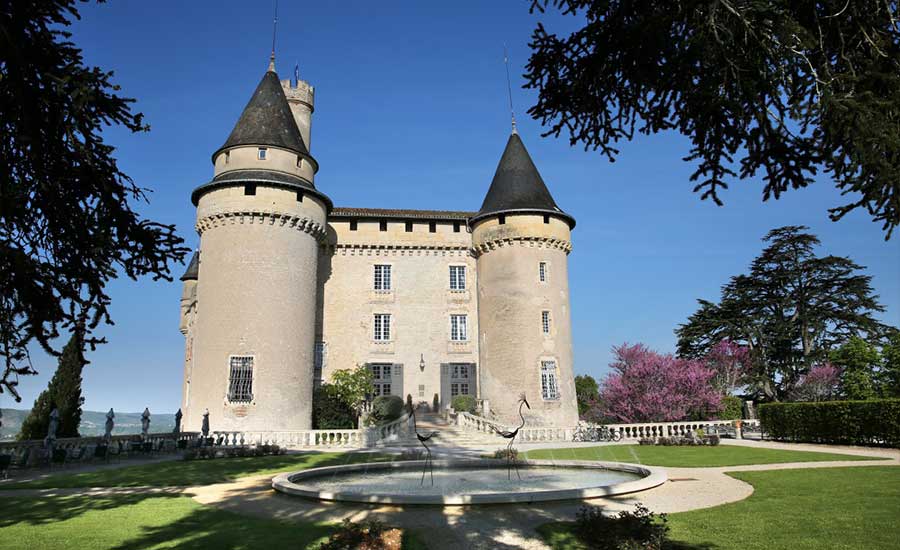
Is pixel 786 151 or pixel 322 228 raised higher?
pixel 322 228

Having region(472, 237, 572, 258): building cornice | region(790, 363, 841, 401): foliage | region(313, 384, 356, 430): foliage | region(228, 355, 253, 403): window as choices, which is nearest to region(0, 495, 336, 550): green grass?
region(228, 355, 253, 403): window

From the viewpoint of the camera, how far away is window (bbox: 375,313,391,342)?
1270 inches

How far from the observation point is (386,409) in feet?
89.5

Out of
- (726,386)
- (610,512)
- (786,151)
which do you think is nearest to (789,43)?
(786,151)

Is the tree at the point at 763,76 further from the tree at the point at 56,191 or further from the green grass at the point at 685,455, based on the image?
the green grass at the point at 685,455

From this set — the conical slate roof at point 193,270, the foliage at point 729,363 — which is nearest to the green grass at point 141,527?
the conical slate roof at point 193,270

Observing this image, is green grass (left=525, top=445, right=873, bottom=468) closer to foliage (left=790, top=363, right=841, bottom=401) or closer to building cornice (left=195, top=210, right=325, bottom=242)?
building cornice (left=195, top=210, right=325, bottom=242)

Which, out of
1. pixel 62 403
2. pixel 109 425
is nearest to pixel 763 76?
pixel 109 425

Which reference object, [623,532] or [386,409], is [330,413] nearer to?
[386,409]

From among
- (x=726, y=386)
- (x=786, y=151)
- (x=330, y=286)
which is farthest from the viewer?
(x=726, y=386)

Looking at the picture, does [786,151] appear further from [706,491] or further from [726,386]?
[726,386]

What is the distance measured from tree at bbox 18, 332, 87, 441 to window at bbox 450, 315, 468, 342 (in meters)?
18.3

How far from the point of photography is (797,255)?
4062cm

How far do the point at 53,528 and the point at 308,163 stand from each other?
73.6 feet
